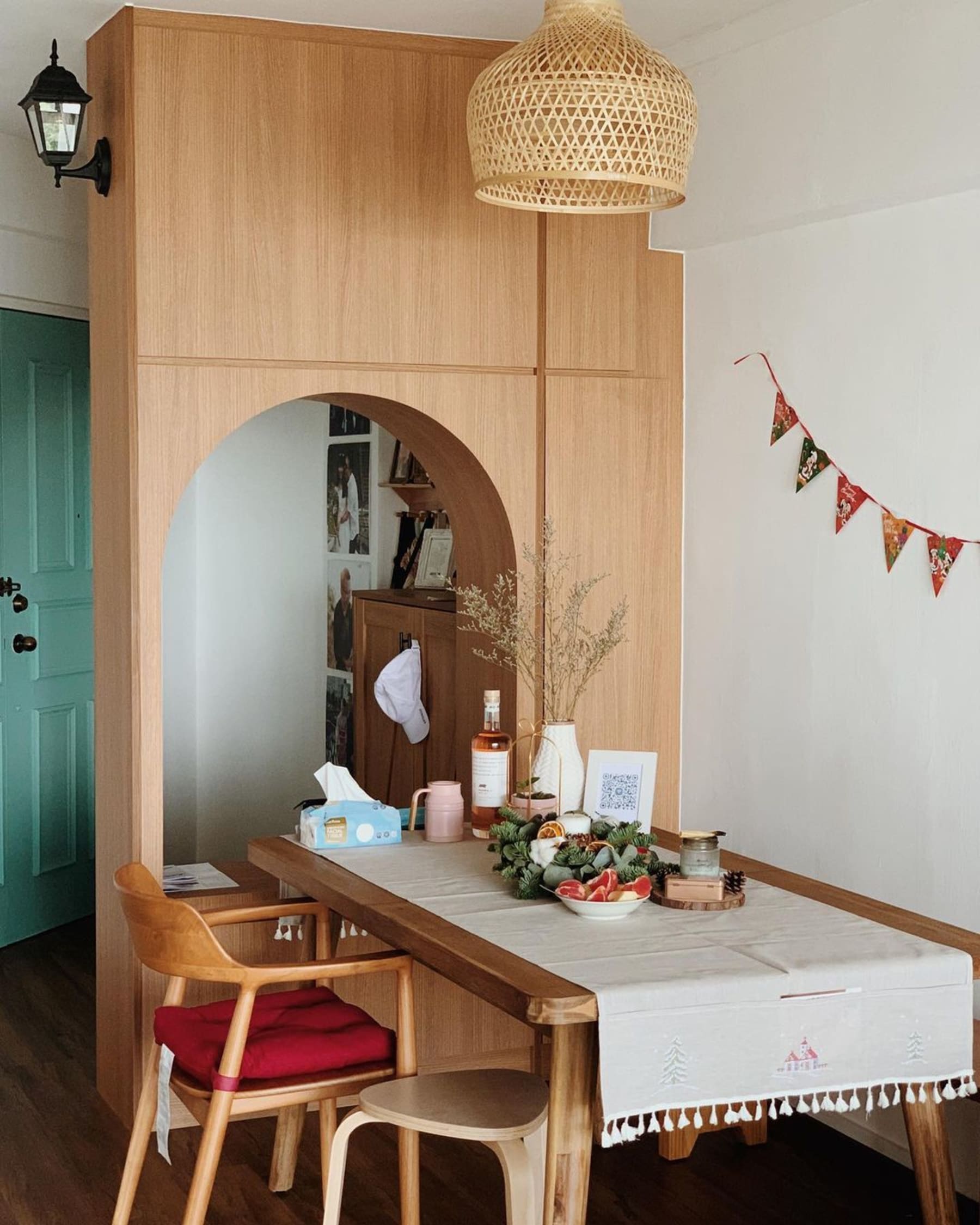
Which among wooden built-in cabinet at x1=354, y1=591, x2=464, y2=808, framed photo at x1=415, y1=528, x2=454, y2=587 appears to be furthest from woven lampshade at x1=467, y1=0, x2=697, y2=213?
framed photo at x1=415, y1=528, x2=454, y2=587

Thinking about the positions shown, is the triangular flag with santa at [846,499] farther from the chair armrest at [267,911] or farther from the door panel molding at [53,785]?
the door panel molding at [53,785]

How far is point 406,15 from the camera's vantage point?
11.9ft

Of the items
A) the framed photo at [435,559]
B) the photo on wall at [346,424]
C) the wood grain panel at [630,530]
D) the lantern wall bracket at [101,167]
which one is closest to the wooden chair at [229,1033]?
the wood grain panel at [630,530]

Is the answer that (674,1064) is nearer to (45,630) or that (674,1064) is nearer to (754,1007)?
(754,1007)

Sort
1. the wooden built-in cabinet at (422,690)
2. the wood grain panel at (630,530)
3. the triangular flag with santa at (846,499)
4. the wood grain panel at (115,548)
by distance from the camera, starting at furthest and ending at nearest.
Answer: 1. the wooden built-in cabinet at (422,690)
2. the wood grain panel at (630,530)
3. the wood grain panel at (115,548)
4. the triangular flag with santa at (846,499)

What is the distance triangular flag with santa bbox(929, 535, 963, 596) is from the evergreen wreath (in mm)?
889

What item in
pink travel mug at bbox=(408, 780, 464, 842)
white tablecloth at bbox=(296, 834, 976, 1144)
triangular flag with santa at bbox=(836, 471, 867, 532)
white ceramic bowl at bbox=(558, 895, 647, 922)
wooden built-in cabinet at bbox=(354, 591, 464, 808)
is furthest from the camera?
wooden built-in cabinet at bbox=(354, 591, 464, 808)

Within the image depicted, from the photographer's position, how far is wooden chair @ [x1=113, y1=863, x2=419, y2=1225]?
8.66ft

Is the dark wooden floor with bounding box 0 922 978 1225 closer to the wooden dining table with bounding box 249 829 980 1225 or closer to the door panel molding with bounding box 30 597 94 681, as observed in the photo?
the wooden dining table with bounding box 249 829 980 1225

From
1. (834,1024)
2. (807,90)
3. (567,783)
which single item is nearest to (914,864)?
(567,783)

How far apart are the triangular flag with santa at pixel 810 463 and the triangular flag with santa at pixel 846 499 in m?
0.06

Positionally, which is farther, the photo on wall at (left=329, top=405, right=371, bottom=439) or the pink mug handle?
the photo on wall at (left=329, top=405, right=371, bottom=439)

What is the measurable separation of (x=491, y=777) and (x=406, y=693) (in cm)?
136

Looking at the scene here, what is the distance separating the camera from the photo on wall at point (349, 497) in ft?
18.7
